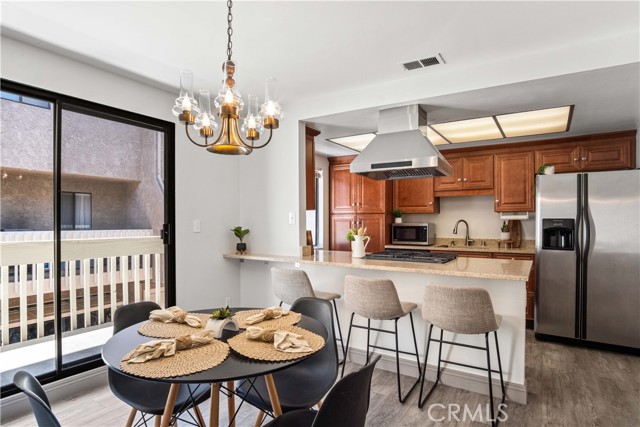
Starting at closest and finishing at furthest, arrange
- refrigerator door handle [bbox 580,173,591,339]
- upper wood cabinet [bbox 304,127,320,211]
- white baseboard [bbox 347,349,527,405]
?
white baseboard [bbox 347,349,527,405] → refrigerator door handle [bbox 580,173,591,339] → upper wood cabinet [bbox 304,127,320,211]

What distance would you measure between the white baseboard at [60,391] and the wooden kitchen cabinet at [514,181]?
4.71 m

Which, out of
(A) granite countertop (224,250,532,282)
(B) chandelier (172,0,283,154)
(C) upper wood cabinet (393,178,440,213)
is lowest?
(A) granite countertop (224,250,532,282)

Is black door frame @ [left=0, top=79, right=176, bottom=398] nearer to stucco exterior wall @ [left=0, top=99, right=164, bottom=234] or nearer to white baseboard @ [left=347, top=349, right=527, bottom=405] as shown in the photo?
stucco exterior wall @ [left=0, top=99, right=164, bottom=234]

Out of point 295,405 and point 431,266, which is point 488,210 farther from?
point 295,405

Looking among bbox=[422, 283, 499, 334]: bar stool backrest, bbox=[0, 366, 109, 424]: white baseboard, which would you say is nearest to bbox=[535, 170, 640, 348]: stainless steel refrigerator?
bbox=[422, 283, 499, 334]: bar stool backrest

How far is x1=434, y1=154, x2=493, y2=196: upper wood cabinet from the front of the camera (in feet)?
15.4

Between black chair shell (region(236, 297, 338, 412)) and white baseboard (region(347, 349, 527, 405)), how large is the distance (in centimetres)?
115

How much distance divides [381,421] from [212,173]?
106 inches

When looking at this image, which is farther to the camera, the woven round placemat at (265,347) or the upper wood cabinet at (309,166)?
the upper wood cabinet at (309,166)

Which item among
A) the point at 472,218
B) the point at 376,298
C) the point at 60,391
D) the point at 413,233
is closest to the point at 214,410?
the point at 376,298

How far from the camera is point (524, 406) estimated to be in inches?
92.4

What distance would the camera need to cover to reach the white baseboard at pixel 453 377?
241 centimetres

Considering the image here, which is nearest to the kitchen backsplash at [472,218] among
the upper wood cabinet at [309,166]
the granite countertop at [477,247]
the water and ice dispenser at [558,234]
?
the granite countertop at [477,247]

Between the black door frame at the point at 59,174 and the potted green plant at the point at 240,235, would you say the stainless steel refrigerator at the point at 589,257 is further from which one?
the black door frame at the point at 59,174
